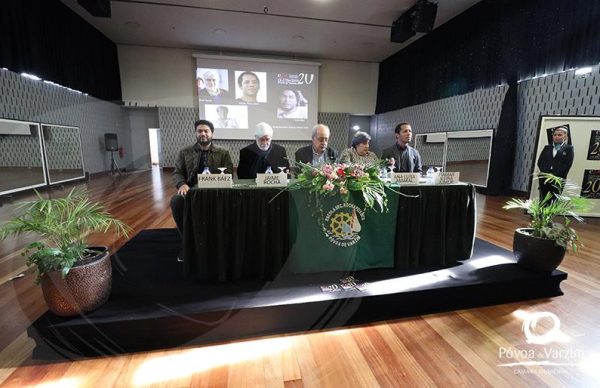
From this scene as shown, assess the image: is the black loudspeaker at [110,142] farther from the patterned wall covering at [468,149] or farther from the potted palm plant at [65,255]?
the patterned wall covering at [468,149]

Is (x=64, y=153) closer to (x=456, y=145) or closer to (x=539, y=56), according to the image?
(x=456, y=145)

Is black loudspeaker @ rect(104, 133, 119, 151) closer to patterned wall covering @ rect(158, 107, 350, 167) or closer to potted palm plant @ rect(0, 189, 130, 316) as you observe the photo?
patterned wall covering @ rect(158, 107, 350, 167)

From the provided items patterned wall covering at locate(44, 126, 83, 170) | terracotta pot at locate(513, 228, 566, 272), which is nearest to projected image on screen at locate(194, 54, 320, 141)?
patterned wall covering at locate(44, 126, 83, 170)

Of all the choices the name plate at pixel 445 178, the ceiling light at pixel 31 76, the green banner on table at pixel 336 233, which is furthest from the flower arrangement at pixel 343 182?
the ceiling light at pixel 31 76

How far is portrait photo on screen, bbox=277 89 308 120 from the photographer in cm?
880

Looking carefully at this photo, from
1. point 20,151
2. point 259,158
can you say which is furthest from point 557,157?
point 20,151

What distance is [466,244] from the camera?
2314 millimetres

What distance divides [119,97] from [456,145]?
9793mm

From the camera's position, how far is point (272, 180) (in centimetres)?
199

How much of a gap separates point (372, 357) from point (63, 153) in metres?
7.80

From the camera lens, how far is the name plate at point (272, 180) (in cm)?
197

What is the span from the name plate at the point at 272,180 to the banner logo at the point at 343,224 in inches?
16.5

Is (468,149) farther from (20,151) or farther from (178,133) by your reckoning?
(20,151)

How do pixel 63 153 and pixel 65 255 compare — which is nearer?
pixel 65 255
